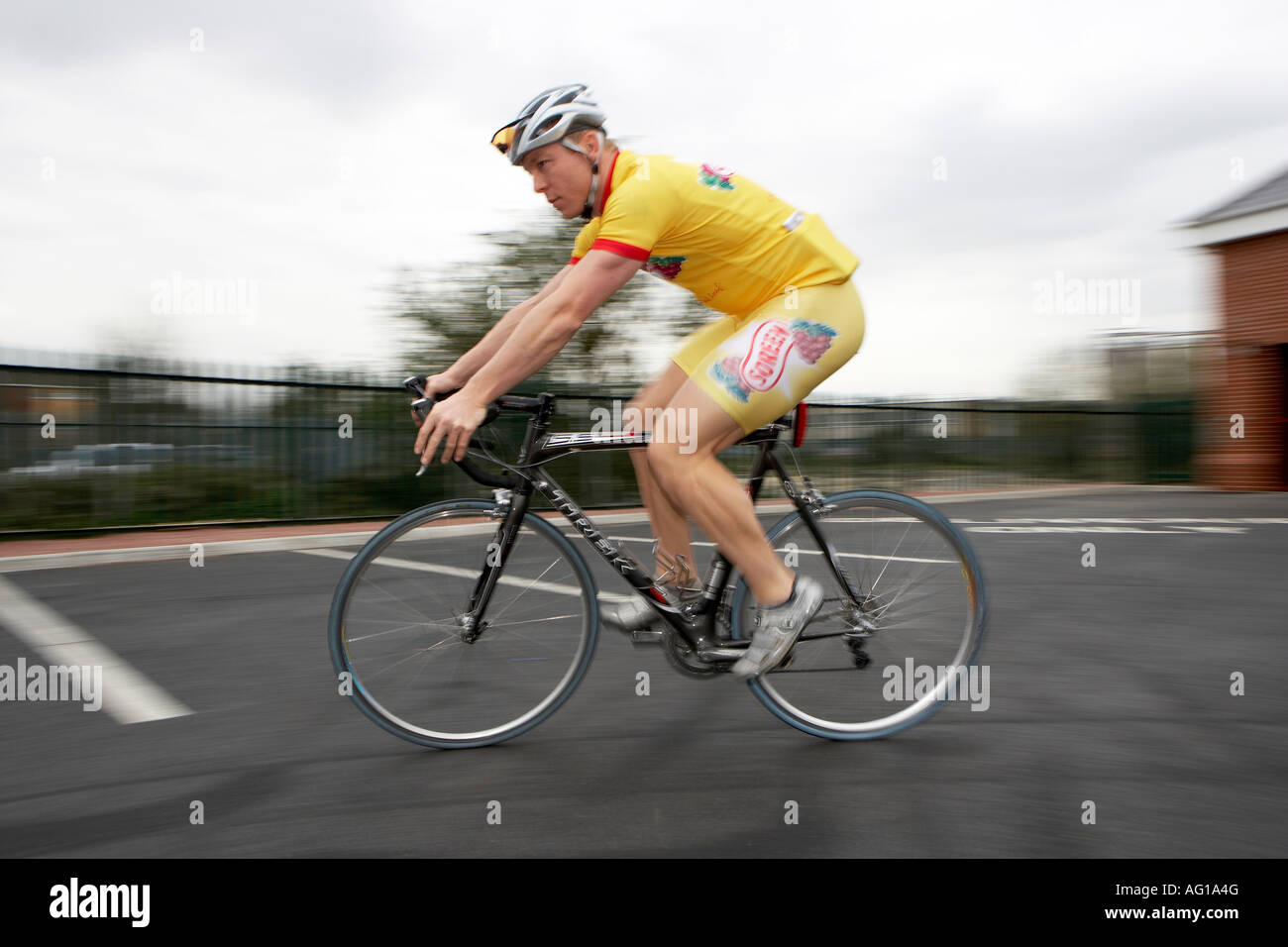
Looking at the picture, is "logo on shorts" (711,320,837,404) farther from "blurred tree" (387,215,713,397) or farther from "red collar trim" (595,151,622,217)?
"blurred tree" (387,215,713,397)

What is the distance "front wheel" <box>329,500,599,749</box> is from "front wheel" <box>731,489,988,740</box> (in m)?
0.71

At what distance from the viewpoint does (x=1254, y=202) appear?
1952 centimetres

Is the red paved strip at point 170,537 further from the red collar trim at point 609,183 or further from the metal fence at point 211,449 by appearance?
the red collar trim at point 609,183

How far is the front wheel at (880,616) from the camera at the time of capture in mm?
3393

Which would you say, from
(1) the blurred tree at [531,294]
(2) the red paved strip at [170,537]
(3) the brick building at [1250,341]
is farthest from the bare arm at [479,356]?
(3) the brick building at [1250,341]

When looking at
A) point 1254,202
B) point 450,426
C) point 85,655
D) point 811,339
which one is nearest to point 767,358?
point 811,339

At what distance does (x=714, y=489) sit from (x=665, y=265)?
74 cm

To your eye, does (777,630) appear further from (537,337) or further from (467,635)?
(537,337)

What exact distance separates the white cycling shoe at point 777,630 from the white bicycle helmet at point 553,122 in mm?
1429

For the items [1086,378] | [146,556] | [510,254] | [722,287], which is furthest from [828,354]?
[1086,378]

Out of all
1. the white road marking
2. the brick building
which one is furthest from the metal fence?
the brick building
